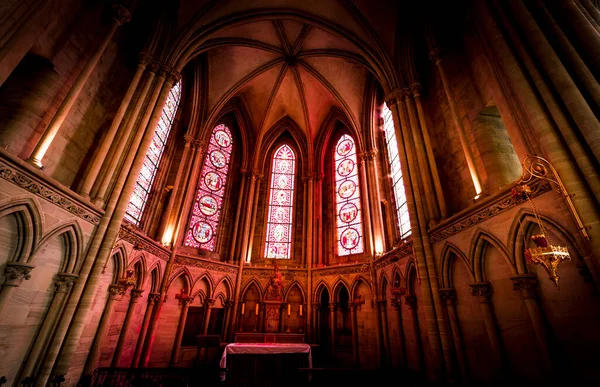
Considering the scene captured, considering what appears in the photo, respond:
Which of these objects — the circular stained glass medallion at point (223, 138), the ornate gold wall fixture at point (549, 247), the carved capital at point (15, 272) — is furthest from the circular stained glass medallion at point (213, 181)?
the ornate gold wall fixture at point (549, 247)

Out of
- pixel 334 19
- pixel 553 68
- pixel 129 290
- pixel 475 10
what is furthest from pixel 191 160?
pixel 553 68

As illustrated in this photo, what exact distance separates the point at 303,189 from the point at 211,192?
17.2 ft

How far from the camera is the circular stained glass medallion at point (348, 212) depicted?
45.8 ft

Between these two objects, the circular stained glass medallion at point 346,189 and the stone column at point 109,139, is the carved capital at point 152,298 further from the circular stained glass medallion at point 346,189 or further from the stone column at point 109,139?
the circular stained glass medallion at point 346,189

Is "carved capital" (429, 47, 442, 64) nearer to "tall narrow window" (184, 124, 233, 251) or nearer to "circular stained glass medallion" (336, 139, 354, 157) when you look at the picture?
"circular stained glass medallion" (336, 139, 354, 157)

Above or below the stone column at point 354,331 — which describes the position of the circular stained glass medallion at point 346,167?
above

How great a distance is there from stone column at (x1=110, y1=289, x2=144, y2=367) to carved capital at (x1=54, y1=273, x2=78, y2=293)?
3424 mm

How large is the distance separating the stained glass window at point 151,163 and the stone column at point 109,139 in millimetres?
2878

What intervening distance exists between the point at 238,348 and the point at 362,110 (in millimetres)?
12519

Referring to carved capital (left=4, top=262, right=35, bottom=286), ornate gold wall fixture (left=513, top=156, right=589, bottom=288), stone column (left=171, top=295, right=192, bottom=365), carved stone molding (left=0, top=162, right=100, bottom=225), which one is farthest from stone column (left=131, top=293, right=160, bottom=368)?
ornate gold wall fixture (left=513, top=156, right=589, bottom=288)

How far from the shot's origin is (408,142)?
8789mm

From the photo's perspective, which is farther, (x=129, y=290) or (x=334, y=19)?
(x=334, y=19)

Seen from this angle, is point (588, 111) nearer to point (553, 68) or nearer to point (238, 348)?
point (553, 68)

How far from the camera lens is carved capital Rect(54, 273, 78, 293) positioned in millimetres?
5477
